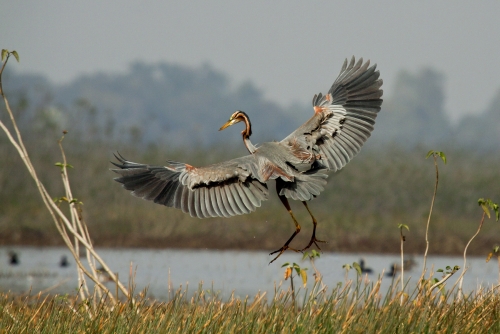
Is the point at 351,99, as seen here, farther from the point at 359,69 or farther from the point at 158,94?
the point at 158,94

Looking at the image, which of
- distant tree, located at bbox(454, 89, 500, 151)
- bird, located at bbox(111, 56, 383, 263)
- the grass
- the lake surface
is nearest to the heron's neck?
bird, located at bbox(111, 56, 383, 263)

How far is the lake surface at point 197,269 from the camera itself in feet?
35.5

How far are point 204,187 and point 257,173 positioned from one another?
0.41m

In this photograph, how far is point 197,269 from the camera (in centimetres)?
1322

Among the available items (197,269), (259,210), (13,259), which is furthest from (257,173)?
(259,210)

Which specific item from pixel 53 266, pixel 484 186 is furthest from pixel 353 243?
pixel 53 266

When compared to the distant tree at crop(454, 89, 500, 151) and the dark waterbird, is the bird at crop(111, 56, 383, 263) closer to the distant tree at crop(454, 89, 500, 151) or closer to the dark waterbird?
the dark waterbird

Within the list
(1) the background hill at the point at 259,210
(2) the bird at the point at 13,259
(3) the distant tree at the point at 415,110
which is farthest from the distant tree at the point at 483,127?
(2) the bird at the point at 13,259

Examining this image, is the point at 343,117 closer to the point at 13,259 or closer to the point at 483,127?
the point at 13,259

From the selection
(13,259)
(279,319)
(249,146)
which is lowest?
(13,259)

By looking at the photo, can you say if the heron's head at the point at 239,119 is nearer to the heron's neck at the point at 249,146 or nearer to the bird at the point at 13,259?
the heron's neck at the point at 249,146

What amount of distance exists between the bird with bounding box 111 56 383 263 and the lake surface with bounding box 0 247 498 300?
410 cm

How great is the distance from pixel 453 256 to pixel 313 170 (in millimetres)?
11036

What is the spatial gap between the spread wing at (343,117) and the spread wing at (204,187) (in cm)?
45
